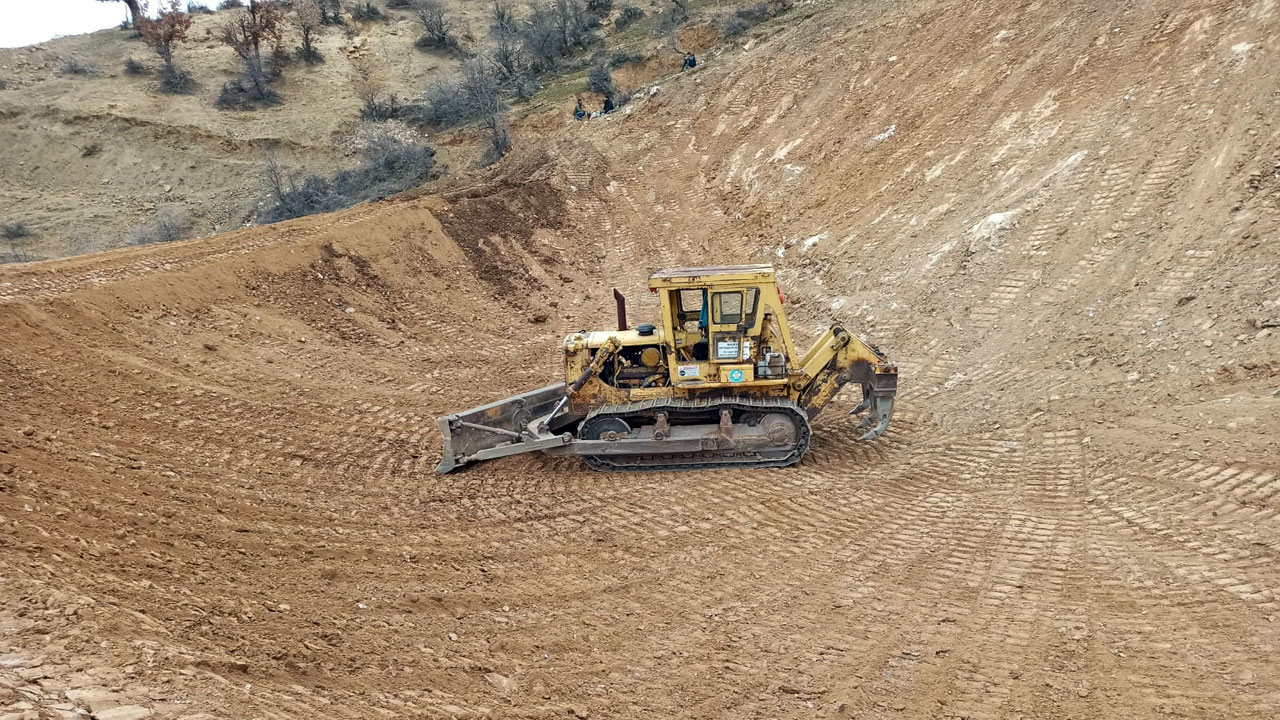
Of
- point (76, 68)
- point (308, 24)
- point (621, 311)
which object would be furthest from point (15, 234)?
point (621, 311)

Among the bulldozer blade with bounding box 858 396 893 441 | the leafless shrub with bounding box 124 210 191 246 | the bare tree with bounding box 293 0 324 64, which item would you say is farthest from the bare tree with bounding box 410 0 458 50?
the bulldozer blade with bounding box 858 396 893 441

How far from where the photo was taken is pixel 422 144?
2838 cm

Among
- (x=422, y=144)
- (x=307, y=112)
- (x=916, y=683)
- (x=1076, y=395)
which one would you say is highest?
(x=307, y=112)

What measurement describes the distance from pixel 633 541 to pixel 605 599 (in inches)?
40.4

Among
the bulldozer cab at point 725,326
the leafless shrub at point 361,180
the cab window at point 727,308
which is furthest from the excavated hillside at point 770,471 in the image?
the leafless shrub at point 361,180

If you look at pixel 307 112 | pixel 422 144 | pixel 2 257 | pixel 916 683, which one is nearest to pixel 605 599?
pixel 916 683

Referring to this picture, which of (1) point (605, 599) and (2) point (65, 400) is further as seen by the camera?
(2) point (65, 400)

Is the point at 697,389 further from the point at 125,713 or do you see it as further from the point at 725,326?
the point at 125,713

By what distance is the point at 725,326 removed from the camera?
344 inches

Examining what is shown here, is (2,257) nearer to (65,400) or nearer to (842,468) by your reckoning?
(65,400)

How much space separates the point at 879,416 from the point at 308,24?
36279 mm

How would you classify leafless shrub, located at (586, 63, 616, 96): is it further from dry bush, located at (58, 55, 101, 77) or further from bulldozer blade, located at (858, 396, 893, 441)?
dry bush, located at (58, 55, 101, 77)

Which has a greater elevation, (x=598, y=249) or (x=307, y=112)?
(x=307, y=112)

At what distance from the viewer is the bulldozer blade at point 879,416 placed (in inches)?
363
